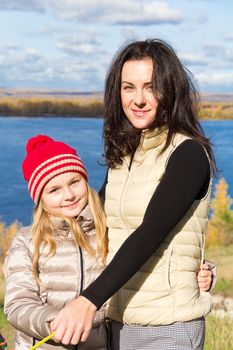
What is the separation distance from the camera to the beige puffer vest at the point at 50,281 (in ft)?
A: 7.78

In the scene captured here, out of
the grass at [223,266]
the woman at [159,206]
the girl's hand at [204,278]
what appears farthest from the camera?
the grass at [223,266]

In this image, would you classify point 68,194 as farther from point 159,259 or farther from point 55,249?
point 159,259

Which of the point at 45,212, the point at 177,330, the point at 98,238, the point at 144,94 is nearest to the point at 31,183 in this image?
the point at 45,212

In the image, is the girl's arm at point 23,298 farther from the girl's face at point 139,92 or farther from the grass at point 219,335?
the grass at point 219,335

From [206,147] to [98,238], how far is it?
0.48 meters

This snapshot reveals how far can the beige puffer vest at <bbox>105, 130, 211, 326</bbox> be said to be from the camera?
2.26 metres

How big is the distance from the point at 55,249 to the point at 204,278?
1.63ft

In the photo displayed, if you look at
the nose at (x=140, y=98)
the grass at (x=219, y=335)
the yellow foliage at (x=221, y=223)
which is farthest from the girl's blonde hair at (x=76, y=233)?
the yellow foliage at (x=221, y=223)

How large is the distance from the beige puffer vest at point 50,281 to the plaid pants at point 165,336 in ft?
0.40

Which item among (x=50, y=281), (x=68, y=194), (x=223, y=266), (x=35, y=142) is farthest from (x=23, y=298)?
(x=223, y=266)

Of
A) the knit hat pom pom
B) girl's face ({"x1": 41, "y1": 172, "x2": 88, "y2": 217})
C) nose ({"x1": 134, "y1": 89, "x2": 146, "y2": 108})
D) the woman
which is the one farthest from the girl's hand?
the knit hat pom pom

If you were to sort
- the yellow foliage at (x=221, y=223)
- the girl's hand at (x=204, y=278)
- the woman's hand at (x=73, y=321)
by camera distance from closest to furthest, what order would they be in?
the woman's hand at (x=73, y=321)
the girl's hand at (x=204, y=278)
the yellow foliage at (x=221, y=223)

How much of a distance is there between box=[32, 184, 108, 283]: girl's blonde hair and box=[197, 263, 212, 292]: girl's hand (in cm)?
32

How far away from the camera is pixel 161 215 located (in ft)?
6.99
